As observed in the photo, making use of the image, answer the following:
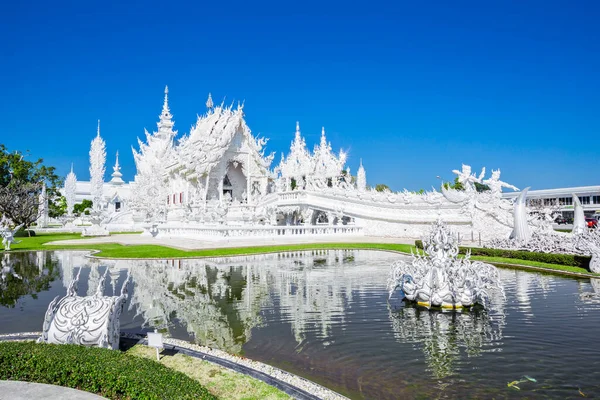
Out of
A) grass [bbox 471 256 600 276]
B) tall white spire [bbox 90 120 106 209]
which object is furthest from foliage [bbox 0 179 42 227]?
grass [bbox 471 256 600 276]

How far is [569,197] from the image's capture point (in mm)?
61906

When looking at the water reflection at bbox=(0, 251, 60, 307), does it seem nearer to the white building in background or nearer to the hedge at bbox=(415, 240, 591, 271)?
the hedge at bbox=(415, 240, 591, 271)

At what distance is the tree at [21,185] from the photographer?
37062 mm

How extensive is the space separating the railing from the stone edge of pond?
18424mm

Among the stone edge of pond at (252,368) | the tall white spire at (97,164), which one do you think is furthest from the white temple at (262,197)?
the stone edge of pond at (252,368)

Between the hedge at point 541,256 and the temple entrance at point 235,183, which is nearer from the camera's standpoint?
the hedge at point 541,256

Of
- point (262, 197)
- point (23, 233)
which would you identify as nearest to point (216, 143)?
point (262, 197)

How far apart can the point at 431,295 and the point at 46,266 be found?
1504cm

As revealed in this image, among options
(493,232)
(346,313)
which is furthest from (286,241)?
(346,313)

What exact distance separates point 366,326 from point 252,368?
2985mm

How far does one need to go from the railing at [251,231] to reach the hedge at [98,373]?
20204 millimetres

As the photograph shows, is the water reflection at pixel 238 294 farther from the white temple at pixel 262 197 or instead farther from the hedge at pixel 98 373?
the white temple at pixel 262 197

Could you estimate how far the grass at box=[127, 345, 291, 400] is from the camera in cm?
476

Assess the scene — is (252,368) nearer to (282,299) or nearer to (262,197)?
(282,299)
